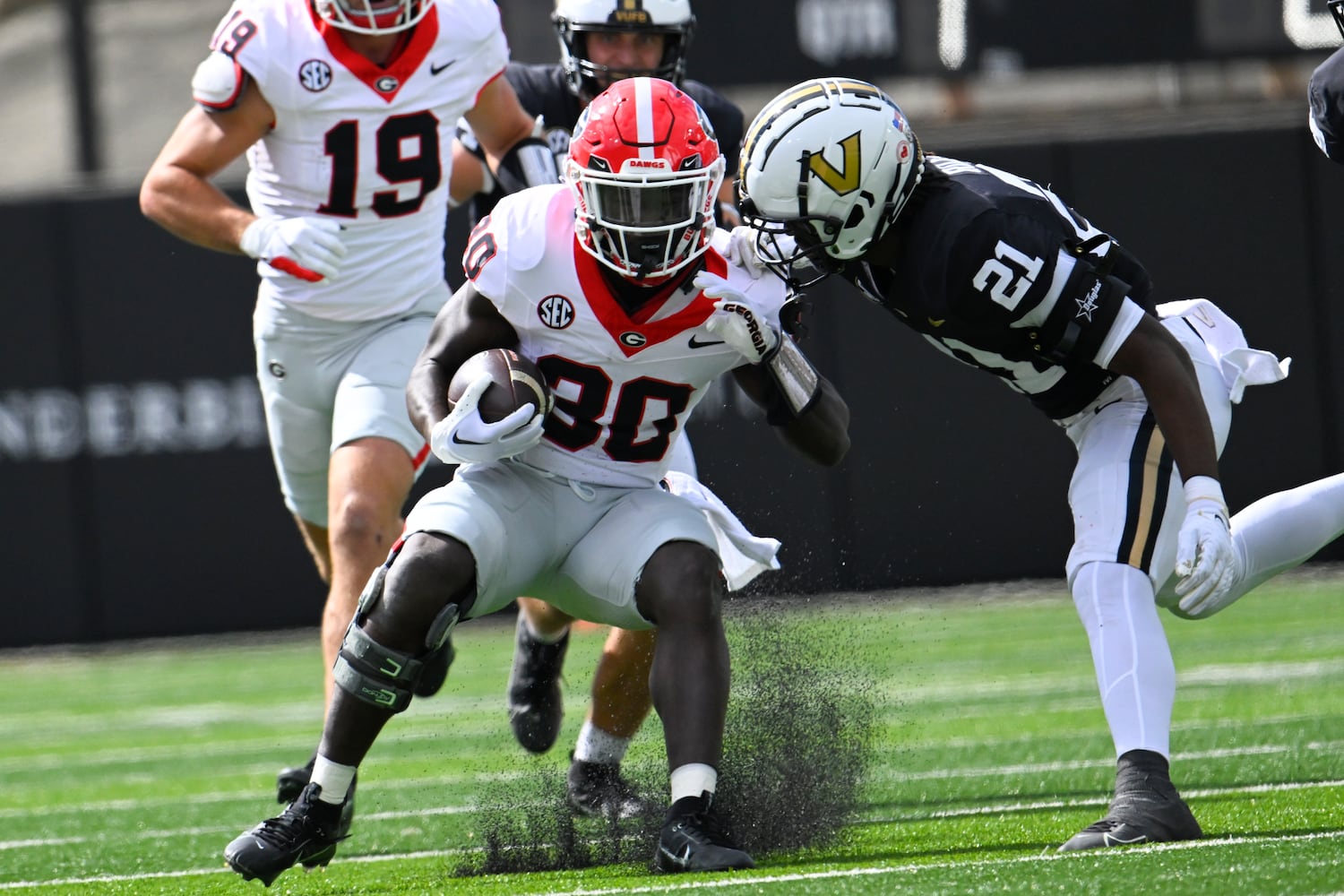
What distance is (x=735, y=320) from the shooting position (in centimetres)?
337

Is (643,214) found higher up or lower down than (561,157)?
higher up

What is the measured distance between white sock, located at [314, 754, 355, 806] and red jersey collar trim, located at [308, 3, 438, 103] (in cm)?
191

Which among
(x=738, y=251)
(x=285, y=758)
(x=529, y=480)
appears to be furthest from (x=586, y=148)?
(x=285, y=758)

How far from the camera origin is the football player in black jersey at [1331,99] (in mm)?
3889

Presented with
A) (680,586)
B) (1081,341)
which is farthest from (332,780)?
(1081,341)

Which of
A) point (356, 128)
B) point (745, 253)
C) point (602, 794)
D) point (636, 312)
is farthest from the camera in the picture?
point (356, 128)

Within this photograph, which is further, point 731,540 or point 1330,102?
point 1330,102

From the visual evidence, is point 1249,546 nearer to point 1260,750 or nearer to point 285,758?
point 1260,750

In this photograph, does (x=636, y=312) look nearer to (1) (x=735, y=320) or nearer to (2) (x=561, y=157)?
(1) (x=735, y=320)

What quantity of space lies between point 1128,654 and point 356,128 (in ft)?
7.79

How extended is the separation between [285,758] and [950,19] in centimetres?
536

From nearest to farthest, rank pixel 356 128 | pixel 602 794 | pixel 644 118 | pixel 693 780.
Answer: pixel 693 780 < pixel 644 118 < pixel 602 794 < pixel 356 128

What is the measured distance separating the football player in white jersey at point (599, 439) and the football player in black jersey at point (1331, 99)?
1.28m

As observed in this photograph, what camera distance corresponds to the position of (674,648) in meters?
3.27
